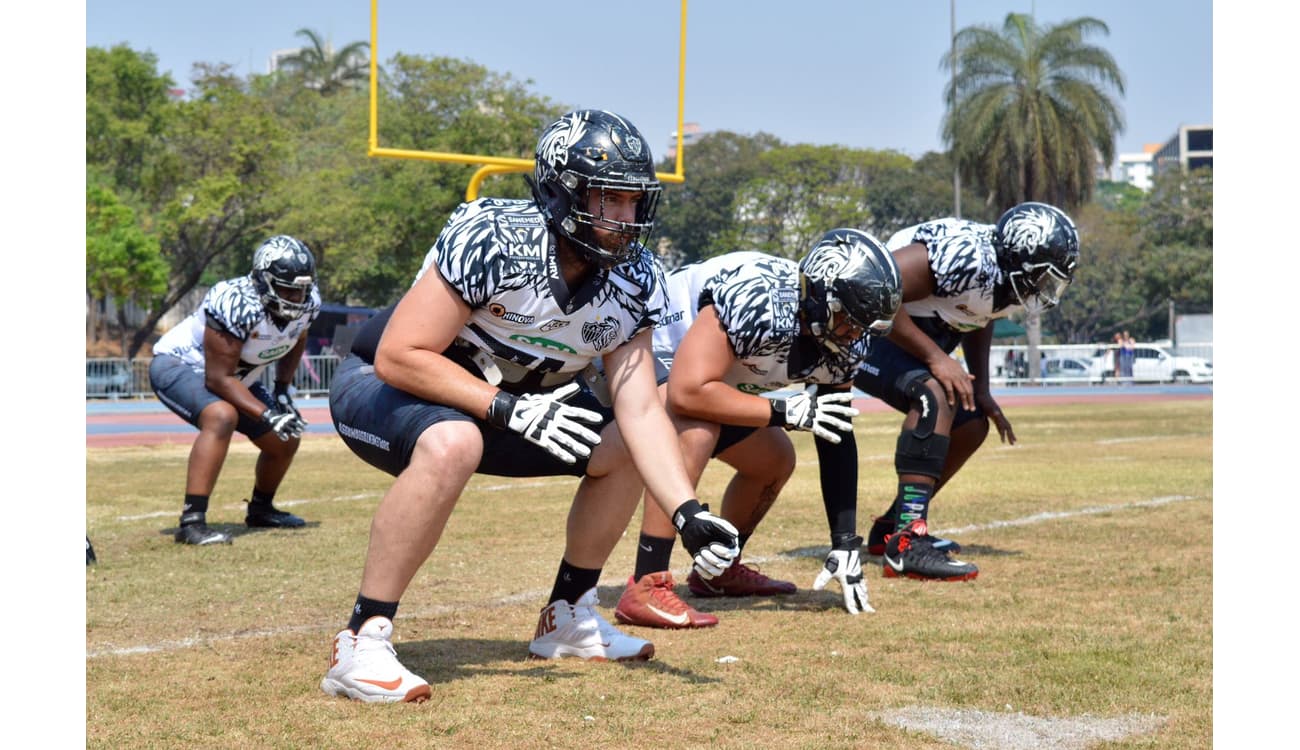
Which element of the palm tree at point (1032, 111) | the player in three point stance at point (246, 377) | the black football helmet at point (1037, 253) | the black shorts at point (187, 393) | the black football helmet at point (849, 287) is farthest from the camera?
the palm tree at point (1032, 111)

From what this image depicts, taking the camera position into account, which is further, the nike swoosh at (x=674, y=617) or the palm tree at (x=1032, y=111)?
the palm tree at (x=1032, y=111)

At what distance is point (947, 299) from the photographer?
277 inches

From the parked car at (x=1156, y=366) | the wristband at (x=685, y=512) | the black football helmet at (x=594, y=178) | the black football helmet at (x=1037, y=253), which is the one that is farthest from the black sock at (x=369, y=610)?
the parked car at (x=1156, y=366)

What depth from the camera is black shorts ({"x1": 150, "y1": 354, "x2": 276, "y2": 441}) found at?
8.83m

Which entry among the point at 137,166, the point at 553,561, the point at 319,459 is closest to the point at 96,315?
the point at 137,166

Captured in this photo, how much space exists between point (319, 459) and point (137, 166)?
31.9 metres

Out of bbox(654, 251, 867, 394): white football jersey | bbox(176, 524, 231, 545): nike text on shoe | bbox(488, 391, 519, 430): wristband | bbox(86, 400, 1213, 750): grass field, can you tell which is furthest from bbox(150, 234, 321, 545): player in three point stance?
bbox(488, 391, 519, 430): wristband

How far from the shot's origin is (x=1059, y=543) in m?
7.84

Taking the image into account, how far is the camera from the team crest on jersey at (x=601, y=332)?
177 inches

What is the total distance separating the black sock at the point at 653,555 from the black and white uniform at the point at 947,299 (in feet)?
6.24

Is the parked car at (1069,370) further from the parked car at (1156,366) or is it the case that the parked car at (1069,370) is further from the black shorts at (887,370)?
the black shorts at (887,370)

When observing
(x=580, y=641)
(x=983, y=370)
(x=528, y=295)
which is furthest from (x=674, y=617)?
(x=983, y=370)

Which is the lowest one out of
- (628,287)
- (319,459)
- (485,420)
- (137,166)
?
(319,459)

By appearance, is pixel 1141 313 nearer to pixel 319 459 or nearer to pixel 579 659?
pixel 319 459
